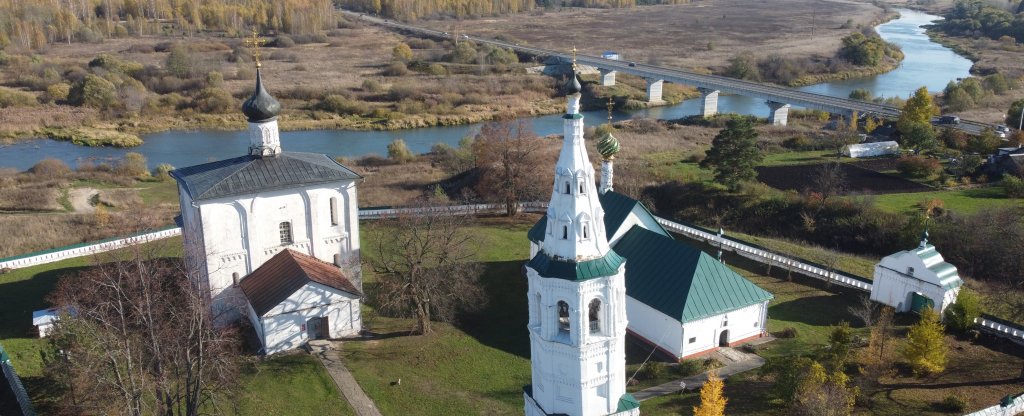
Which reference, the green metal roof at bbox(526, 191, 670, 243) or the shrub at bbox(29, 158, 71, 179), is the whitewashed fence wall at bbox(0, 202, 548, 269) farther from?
the shrub at bbox(29, 158, 71, 179)

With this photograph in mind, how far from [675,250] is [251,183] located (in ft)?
44.0

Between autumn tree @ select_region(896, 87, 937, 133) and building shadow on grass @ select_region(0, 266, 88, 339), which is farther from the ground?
autumn tree @ select_region(896, 87, 937, 133)

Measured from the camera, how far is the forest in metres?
108

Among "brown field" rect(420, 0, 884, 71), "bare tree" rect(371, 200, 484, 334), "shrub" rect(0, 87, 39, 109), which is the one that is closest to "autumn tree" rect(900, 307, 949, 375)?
"bare tree" rect(371, 200, 484, 334)

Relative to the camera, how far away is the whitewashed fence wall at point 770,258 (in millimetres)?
27359

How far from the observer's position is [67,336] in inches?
772

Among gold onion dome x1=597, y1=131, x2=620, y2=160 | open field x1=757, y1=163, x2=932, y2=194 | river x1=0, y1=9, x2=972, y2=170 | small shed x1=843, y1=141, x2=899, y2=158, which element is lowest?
river x1=0, y1=9, x2=972, y2=170

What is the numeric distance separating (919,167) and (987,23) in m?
94.8

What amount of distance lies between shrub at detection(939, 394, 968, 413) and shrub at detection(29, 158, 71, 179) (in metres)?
48.2

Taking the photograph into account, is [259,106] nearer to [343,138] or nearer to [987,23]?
[343,138]

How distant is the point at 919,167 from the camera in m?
41.4

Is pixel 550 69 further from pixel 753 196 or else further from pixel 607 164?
pixel 607 164

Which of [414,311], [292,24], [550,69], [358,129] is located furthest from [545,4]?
[414,311]

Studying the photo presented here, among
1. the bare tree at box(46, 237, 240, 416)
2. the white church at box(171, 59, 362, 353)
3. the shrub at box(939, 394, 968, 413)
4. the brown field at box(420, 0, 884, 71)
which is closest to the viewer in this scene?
the bare tree at box(46, 237, 240, 416)
